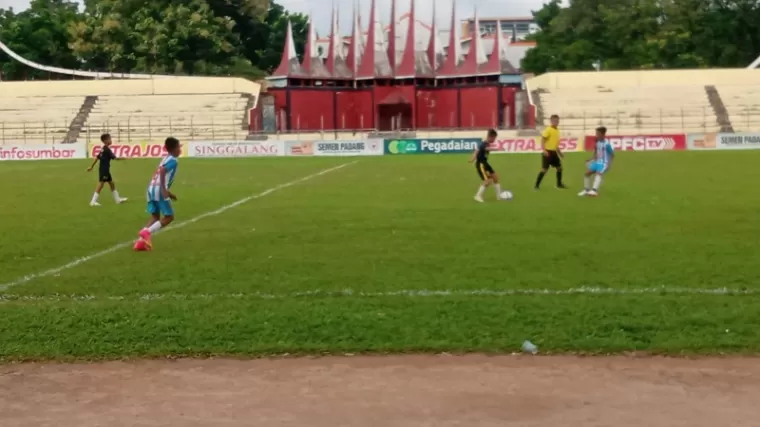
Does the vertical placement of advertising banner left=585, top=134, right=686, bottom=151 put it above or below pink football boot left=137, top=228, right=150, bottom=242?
above

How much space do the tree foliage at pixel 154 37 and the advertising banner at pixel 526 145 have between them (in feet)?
114

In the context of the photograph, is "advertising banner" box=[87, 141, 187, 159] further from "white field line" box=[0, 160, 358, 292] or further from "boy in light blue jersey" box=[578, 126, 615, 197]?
"boy in light blue jersey" box=[578, 126, 615, 197]

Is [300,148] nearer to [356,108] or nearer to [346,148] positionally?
[346,148]

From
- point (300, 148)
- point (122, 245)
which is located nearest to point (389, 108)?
point (300, 148)

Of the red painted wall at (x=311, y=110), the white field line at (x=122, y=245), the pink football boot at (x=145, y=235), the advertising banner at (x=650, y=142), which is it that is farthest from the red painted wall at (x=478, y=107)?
the pink football boot at (x=145, y=235)

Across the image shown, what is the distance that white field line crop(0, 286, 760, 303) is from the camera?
8688 mm

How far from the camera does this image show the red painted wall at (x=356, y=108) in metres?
64.4

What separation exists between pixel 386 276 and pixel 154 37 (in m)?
68.0

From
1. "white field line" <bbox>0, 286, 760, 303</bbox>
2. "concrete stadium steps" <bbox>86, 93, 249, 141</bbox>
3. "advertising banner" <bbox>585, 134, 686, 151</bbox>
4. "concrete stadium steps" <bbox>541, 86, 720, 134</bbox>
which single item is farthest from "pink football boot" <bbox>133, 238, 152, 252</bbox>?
"concrete stadium steps" <bbox>541, 86, 720, 134</bbox>

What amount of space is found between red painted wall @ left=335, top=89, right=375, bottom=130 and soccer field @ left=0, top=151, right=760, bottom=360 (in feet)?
147

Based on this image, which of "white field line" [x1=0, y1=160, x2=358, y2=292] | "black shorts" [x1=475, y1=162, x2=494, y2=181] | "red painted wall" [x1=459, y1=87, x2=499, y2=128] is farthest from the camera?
"red painted wall" [x1=459, y1=87, x2=499, y2=128]

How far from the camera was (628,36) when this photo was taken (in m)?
77.2

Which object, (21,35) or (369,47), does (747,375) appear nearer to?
(369,47)

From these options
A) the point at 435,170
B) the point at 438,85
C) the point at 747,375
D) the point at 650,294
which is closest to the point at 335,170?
the point at 435,170
